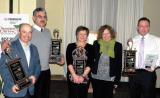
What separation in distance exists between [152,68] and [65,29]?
442 cm

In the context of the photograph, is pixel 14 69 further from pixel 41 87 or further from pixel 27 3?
pixel 27 3

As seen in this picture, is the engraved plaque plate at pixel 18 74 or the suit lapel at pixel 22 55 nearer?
the engraved plaque plate at pixel 18 74

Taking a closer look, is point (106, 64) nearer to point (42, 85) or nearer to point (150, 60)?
point (150, 60)

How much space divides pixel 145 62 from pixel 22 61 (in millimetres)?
1929

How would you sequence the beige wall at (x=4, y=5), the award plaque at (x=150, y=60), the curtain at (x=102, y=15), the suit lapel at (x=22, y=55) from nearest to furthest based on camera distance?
the suit lapel at (x=22, y=55) → the award plaque at (x=150, y=60) → the beige wall at (x=4, y=5) → the curtain at (x=102, y=15)

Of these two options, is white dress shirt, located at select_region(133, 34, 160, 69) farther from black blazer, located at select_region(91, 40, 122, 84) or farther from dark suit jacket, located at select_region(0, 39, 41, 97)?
dark suit jacket, located at select_region(0, 39, 41, 97)

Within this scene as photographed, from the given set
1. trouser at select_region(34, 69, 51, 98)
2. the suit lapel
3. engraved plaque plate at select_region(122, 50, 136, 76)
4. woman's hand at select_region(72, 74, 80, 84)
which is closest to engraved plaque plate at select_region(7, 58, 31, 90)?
the suit lapel

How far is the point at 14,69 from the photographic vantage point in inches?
148

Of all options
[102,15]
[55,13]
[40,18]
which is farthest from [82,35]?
[55,13]

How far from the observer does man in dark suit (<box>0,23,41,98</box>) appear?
382cm

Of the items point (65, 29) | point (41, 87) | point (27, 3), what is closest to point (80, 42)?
point (41, 87)

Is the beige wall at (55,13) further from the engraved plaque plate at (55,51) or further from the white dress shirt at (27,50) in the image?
the white dress shirt at (27,50)

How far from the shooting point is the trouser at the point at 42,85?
16.1ft

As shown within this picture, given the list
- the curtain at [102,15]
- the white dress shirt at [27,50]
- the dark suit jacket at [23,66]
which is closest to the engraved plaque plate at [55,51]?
the dark suit jacket at [23,66]
